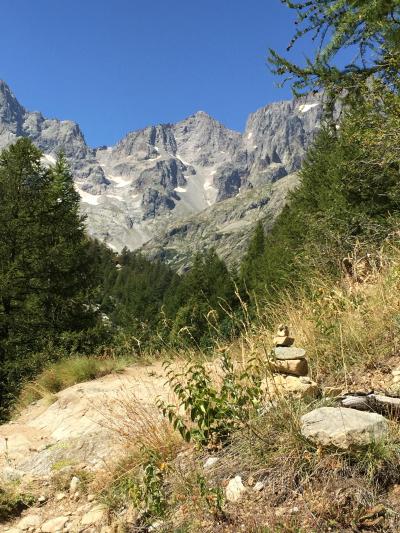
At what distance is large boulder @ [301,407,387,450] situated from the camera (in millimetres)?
3055

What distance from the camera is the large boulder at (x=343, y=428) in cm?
305

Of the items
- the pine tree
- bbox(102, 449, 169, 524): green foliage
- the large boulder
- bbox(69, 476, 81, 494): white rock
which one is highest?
the pine tree

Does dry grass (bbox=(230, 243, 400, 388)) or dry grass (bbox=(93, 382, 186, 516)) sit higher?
dry grass (bbox=(230, 243, 400, 388))

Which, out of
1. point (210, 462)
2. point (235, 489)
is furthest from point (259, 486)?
point (210, 462)

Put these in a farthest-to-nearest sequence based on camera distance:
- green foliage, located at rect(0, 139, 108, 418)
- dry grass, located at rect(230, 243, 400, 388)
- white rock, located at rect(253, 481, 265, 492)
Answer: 1. green foliage, located at rect(0, 139, 108, 418)
2. dry grass, located at rect(230, 243, 400, 388)
3. white rock, located at rect(253, 481, 265, 492)

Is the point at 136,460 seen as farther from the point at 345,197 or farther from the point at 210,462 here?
the point at 345,197

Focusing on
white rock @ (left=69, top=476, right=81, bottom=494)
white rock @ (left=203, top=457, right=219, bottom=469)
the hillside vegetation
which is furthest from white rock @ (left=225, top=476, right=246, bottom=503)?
white rock @ (left=69, top=476, right=81, bottom=494)

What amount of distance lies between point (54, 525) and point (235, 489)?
75.2 inches

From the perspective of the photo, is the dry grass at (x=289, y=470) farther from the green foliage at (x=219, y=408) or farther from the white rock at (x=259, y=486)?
the green foliage at (x=219, y=408)

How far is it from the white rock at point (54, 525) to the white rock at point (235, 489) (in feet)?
5.68

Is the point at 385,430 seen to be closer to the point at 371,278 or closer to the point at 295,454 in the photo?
the point at 295,454

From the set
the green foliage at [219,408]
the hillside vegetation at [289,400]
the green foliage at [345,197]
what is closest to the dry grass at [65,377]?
the hillside vegetation at [289,400]

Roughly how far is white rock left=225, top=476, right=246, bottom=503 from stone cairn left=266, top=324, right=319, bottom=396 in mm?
1011

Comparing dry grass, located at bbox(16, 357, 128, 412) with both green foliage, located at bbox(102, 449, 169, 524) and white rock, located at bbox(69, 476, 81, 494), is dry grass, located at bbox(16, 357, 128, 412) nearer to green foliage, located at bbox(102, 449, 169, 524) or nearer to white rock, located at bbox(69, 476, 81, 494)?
white rock, located at bbox(69, 476, 81, 494)
